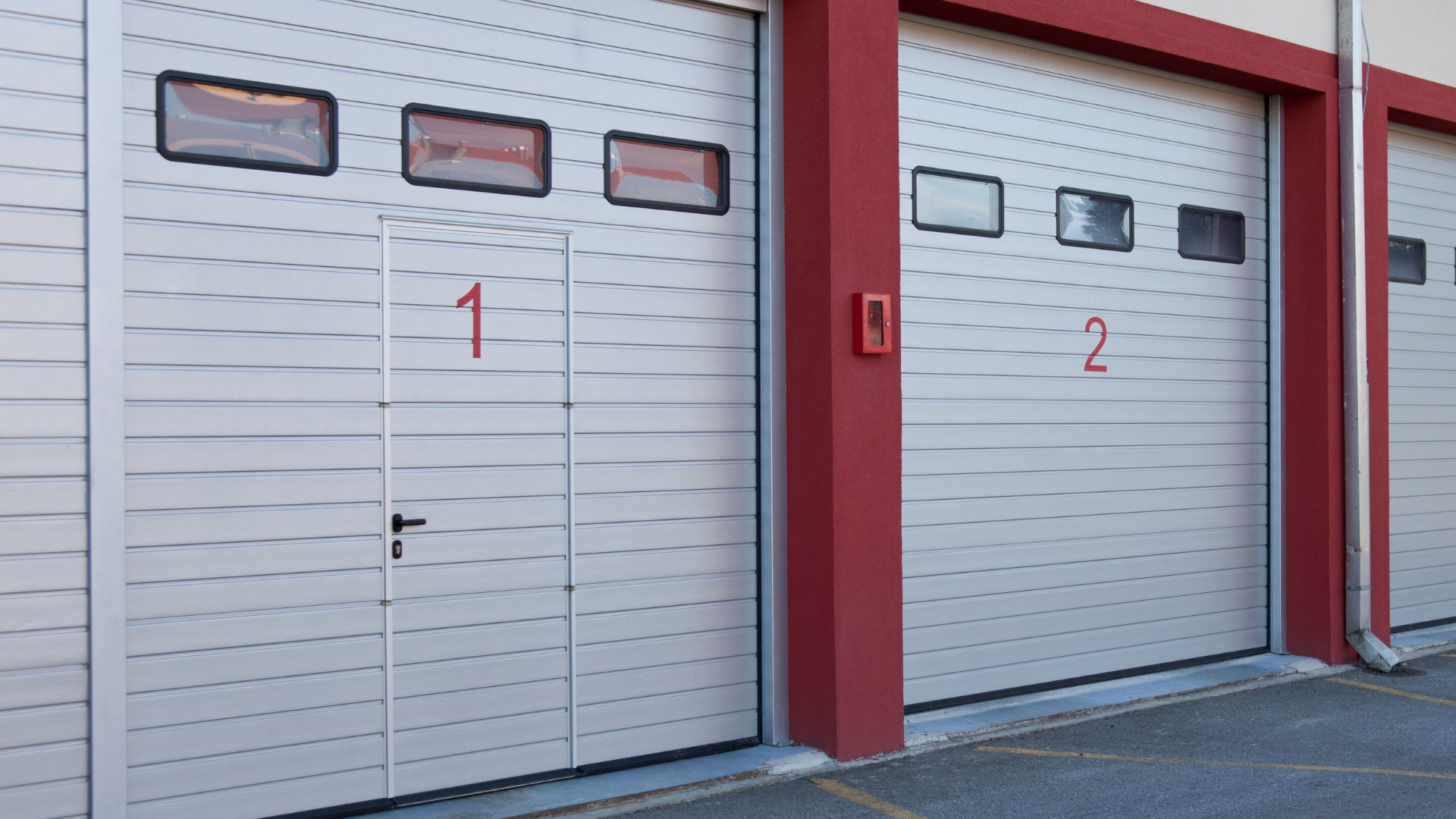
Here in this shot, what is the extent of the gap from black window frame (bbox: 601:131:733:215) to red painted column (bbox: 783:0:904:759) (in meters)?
0.33

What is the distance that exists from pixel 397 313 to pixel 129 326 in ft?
3.39

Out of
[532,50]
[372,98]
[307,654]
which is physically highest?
[532,50]

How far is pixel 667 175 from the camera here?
5.65 metres

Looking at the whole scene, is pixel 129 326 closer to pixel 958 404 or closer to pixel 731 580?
pixel 731 580

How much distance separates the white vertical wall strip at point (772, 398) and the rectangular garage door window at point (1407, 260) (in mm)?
5768

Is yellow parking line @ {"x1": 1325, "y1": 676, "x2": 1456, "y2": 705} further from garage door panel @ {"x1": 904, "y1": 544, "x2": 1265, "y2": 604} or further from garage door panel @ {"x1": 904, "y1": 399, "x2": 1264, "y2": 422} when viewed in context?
garage door panel @ {"x1": 904, "y1": 399, "x2": 1264, "y2": 422}

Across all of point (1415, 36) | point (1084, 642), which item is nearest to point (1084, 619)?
point (1084, 642)

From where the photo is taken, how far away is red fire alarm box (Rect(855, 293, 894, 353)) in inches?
219

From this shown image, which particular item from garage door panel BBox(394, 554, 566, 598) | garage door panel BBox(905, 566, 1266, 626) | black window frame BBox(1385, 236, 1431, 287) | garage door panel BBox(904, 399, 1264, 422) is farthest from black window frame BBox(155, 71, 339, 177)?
black window frame BBox(1385, 236, 1431, 287)

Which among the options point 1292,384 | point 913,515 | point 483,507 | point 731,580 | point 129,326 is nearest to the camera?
point 129,326

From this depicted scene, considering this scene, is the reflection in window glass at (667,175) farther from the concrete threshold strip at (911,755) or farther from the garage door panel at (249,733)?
the concrete threshold strip at (911,755)

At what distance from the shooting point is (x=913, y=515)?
6363 mm

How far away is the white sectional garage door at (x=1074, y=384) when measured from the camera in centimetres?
646

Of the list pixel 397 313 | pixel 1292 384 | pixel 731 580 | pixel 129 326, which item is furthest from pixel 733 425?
pixel 1292 384
